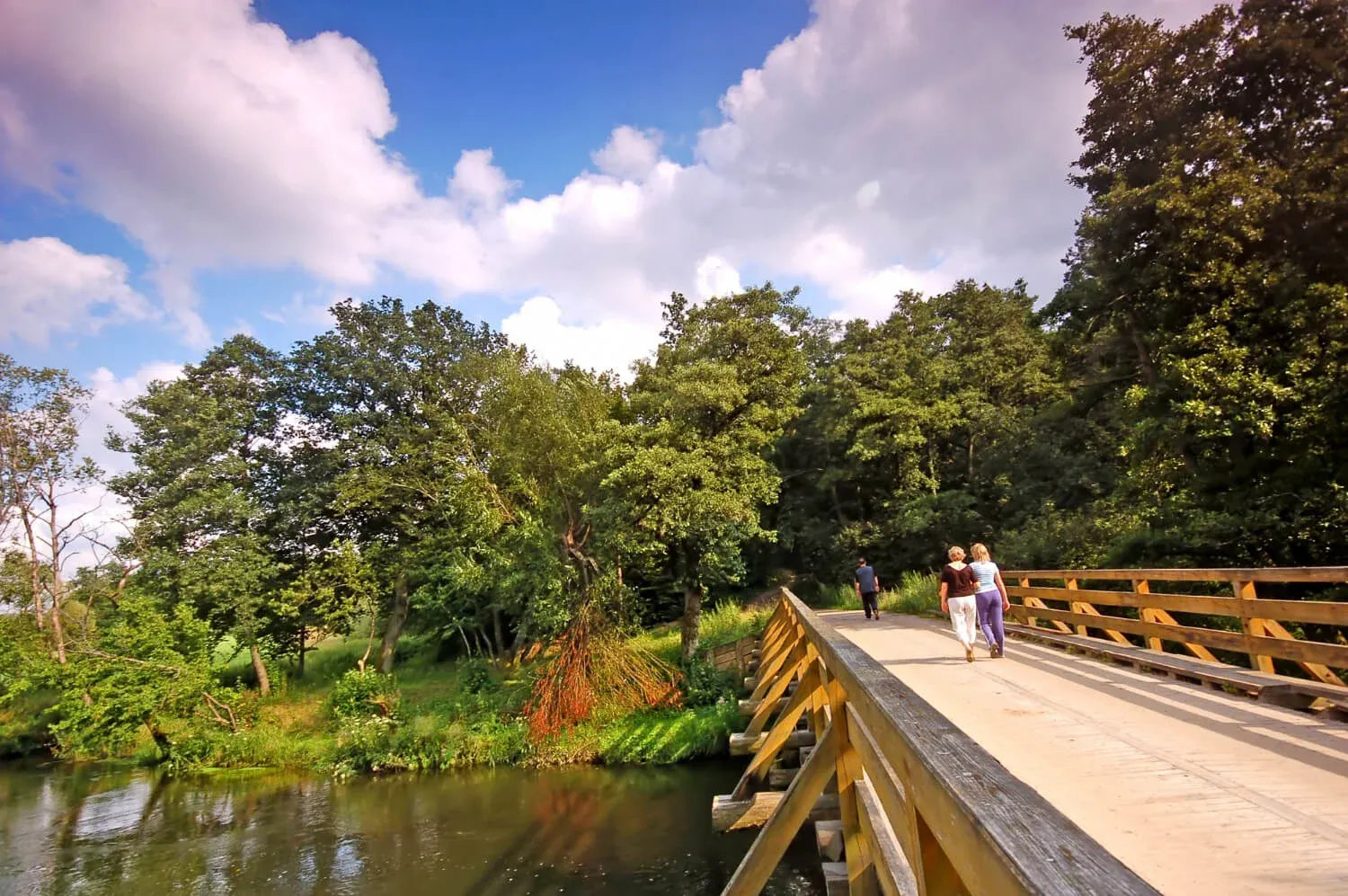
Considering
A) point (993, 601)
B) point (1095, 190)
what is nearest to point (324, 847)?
point (993, 601)

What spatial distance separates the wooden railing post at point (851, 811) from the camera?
11.7 ft

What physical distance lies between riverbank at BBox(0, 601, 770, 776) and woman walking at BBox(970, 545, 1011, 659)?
9112 millimetres

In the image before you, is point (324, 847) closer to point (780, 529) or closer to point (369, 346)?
point (369, 346)

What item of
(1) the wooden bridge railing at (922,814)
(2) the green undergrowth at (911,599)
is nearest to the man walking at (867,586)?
(2) the green undergrowth at (911,599)

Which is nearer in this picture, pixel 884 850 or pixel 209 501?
pixel 884 850

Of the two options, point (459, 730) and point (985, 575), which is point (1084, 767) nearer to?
point (985, 575)

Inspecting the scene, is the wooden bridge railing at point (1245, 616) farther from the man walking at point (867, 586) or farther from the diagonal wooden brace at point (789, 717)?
the man walking at point (867, 586)

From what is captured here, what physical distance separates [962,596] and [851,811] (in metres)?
5.17

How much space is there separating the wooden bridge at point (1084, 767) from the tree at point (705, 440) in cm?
967

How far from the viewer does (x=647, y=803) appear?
43.9ft

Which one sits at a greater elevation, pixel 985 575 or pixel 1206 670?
pixel 985 575

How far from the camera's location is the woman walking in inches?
333

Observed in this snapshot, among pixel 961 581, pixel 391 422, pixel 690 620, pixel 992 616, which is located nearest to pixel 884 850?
pixel 961 581

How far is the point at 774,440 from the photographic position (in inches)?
969
